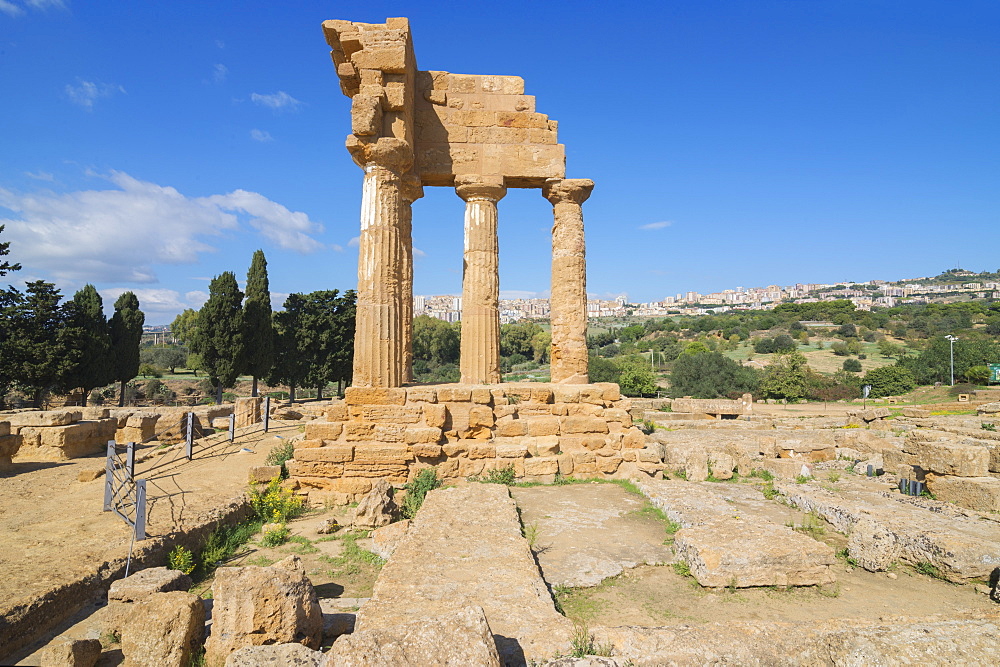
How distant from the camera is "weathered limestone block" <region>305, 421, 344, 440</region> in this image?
27.2 ft

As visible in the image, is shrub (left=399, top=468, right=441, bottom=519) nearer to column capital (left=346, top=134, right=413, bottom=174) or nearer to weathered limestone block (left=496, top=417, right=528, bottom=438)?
weathered limestone block (left=496, top=417, right=528, bottom=438)

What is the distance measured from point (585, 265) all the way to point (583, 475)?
14.0 ft

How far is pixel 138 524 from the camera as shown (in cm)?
539

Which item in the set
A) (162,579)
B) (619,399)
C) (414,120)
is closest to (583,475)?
(619,399)

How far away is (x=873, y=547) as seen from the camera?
4.85 m

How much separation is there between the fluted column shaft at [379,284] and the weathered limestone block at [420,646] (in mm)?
6642

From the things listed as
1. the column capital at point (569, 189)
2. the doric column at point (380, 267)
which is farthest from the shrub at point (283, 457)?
the column capital at point (569, 189)

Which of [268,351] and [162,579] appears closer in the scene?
[162,579]

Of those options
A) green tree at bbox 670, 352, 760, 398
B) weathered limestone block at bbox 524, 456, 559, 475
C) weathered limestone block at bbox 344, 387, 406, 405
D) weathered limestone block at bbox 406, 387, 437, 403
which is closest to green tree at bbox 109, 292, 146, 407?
weathered limestone block at bbox 344, 387, 406, 405

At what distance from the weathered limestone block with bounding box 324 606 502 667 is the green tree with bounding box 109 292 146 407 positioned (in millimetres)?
35562

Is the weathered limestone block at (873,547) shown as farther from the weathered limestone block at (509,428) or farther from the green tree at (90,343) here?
the green tree at (90,343)

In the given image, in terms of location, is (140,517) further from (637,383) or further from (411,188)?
(637,383)

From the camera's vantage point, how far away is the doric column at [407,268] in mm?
9883

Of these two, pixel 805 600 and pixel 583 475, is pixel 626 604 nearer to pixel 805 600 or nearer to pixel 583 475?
pixel 805 600
